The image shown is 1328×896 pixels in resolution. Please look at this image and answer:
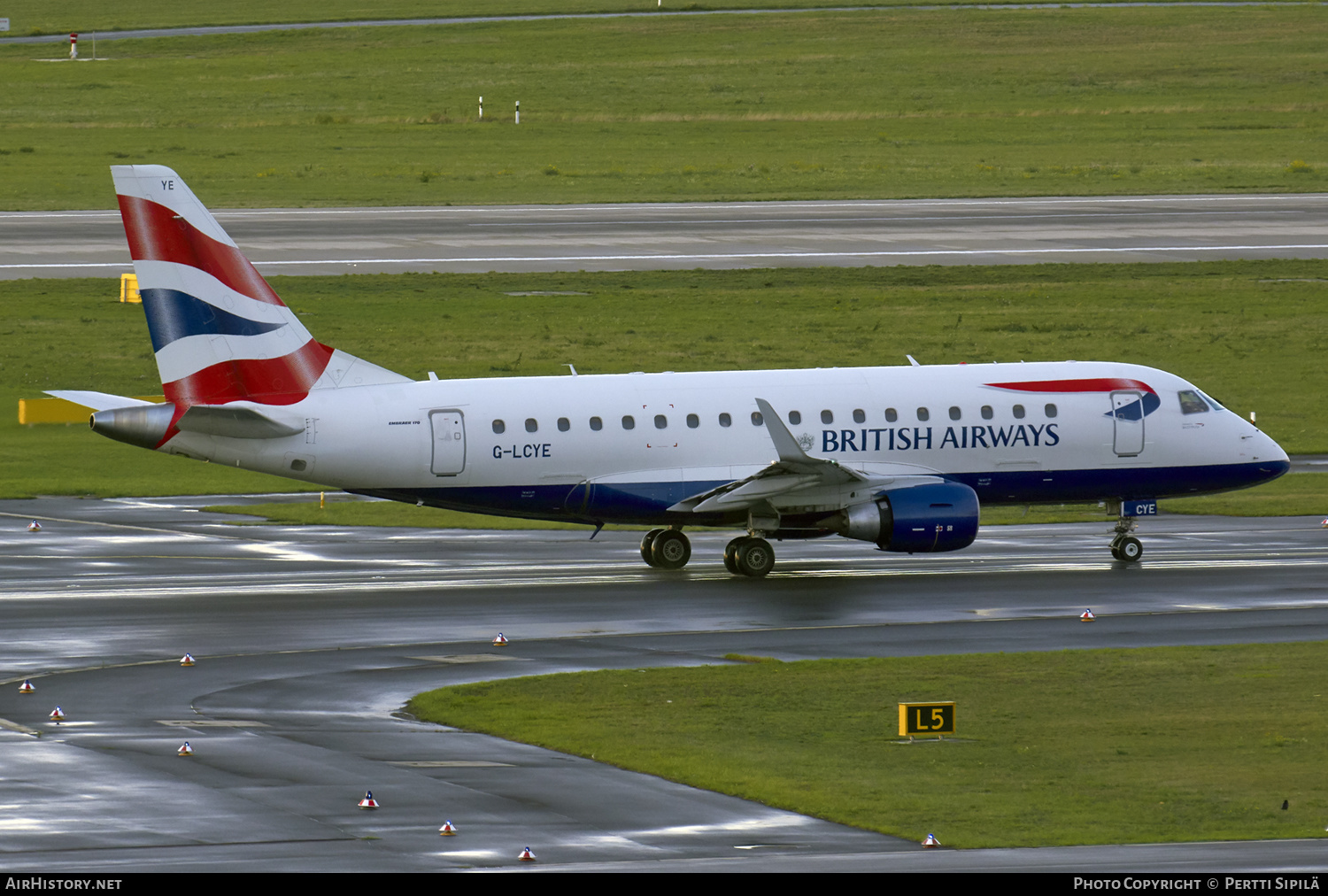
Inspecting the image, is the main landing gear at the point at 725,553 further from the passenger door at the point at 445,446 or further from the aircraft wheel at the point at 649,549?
the passenger door at the point at 445,446

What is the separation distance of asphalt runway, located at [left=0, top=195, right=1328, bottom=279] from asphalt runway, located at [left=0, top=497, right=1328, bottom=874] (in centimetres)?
2784

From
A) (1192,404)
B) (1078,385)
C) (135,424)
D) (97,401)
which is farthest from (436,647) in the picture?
(1192,404)

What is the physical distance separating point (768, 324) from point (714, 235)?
1341 cm

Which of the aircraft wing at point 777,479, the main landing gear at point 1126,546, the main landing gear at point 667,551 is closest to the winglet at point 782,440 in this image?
the aircraft wing at point 777,479

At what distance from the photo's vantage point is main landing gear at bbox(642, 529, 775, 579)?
37375mm

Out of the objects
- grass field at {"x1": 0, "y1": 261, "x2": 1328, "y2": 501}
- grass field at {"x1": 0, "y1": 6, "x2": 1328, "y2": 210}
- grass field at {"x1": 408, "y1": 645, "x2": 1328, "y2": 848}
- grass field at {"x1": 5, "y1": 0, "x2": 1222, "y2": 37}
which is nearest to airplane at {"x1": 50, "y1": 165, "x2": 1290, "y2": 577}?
grass field at {"x1": 408, "y1": 645, "x2": 1328, "y2": 848}

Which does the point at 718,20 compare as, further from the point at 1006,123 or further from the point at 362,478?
the point at 362,478

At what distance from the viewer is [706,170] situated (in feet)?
317

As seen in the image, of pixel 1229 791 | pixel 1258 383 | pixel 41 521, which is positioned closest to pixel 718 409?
pixel 41 521

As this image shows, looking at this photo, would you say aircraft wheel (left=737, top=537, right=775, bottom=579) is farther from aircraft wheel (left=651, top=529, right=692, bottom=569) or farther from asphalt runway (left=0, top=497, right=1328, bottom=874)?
aircraft wheel (left=651, top=529, right=692, bottom=569)

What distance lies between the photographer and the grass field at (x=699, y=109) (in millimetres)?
94125

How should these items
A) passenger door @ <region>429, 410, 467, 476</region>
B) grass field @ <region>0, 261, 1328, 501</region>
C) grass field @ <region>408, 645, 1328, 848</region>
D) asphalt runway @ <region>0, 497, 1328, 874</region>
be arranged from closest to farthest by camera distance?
asphalt runway @ <region>0, 497, 1328, 874</region>
grass field @ <region>408, 645, 1328, 848</region>
passenger door @ <region>429, 410, 467, 476</region>
grass field @ <region>0, 261, 1328, 501</region>

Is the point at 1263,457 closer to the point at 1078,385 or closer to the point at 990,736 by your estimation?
the point at 1078,385

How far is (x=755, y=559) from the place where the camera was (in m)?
37.4
